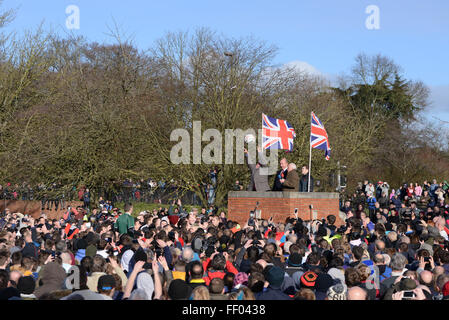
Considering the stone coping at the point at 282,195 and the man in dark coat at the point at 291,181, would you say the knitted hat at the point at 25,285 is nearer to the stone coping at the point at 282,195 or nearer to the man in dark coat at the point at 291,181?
the stone coping at the point at 282,195

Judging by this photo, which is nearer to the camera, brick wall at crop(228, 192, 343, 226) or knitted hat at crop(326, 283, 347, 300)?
knitted hat at crop(326, 283, 347, 300)

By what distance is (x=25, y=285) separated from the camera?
7418 millimetres

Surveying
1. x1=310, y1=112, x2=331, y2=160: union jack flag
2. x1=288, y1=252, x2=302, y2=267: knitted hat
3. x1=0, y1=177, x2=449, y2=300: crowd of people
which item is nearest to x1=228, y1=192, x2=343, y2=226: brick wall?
x1=310, y1=112, x2=331, y2=160: union jack flag

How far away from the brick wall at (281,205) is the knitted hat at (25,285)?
41.2 ft

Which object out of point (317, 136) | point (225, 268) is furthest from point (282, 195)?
point (225, 268)

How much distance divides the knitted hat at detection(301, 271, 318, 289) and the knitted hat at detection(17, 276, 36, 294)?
331 cm

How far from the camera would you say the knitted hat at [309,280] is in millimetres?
7688

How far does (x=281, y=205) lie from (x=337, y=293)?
506 inches

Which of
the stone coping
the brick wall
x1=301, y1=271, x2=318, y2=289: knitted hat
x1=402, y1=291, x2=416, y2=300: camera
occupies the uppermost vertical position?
the stone coping

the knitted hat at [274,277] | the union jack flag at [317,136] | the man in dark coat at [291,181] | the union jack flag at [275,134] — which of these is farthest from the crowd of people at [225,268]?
the union jack flag at [317,136]

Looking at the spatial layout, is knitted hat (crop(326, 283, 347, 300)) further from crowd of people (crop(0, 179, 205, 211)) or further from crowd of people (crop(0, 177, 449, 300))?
crowd of people (crop(0, 179, 205, 211))

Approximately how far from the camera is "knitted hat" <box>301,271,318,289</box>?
25.2ft

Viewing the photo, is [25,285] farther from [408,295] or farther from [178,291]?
[408,295]
